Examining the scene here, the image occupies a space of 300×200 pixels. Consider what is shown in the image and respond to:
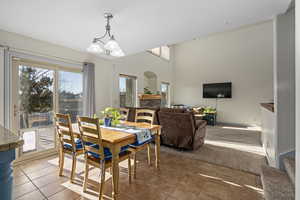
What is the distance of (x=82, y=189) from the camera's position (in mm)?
1876

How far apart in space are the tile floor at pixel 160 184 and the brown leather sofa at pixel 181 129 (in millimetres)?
611

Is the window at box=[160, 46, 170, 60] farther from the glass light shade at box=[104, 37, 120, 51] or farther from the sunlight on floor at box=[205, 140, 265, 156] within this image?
the glass light shade at box=[104, 37, 120, 51]

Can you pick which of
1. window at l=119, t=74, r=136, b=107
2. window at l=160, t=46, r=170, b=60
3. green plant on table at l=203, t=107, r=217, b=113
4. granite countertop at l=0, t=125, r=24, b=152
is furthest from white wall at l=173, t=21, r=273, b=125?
granite countertop at l=0, t=125, r=24, b=152

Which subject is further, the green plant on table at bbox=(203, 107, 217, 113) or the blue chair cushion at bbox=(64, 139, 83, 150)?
the green plant on table at bbox=(203, 107, 217, 113)

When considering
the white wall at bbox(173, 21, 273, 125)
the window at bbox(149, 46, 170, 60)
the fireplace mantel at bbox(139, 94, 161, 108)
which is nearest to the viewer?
the fireplace mantel at bbox(139, 94, 161, 108)

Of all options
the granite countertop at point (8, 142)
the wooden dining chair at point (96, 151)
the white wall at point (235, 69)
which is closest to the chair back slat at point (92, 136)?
the wooden dining chair at point (96, 151)

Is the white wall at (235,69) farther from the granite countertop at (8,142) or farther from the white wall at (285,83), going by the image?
the granite countertop at (8,142)

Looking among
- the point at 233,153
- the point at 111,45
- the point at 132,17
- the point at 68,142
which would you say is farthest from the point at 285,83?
the point at 68,142

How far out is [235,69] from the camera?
632cm

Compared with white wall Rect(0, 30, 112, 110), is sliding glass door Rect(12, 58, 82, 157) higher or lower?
lower

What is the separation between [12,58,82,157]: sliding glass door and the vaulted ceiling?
666mm

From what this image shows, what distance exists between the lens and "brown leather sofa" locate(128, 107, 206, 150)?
9.97ft

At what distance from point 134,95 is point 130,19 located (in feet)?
11.1

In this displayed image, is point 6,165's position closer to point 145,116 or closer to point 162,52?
point 145,116
